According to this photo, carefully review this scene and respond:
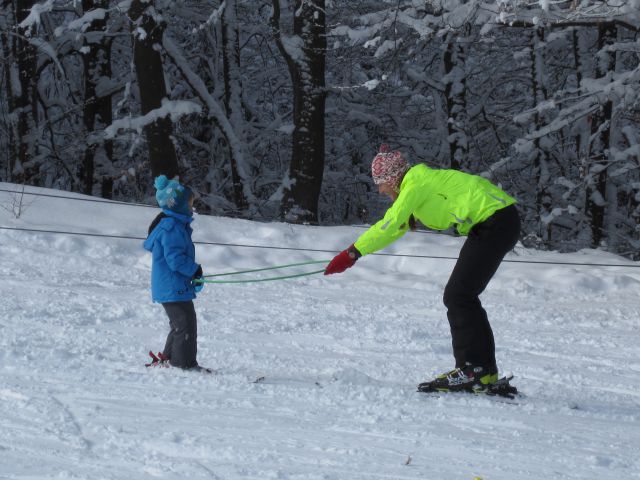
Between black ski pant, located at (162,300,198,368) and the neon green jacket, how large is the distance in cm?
115

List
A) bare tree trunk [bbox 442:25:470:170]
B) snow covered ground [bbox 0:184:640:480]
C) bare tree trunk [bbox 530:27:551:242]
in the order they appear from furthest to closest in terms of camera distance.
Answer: bare tree trunk [bbox 530:27:551:242], bare tree trunk [bbox 442:25:470:170], snow covered ground [bbox 0:184:640:480]

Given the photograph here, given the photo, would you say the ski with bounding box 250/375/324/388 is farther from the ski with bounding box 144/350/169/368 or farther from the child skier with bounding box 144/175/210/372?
the ski with bounding box 144/350/169/368

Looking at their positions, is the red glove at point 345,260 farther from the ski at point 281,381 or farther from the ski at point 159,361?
the ski at point 159,361

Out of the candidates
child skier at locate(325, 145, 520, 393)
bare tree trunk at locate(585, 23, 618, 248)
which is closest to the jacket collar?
child skier at locate(325, 145, 520, 393)

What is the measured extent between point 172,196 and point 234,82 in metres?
11.0

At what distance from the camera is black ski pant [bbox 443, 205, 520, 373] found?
490 centimetres

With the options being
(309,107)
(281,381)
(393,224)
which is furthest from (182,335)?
(309,107)

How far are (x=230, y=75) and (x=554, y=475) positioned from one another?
514 inches

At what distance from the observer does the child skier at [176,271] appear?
206 inches

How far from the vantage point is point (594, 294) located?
903cm

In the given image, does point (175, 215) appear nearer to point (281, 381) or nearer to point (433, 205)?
point (281, 381)

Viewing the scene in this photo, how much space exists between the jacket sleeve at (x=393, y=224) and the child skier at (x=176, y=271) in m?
1.06

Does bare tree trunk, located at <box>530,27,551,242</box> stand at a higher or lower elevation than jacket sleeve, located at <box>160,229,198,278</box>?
higher

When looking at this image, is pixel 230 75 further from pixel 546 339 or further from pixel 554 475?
pixel 554 475
